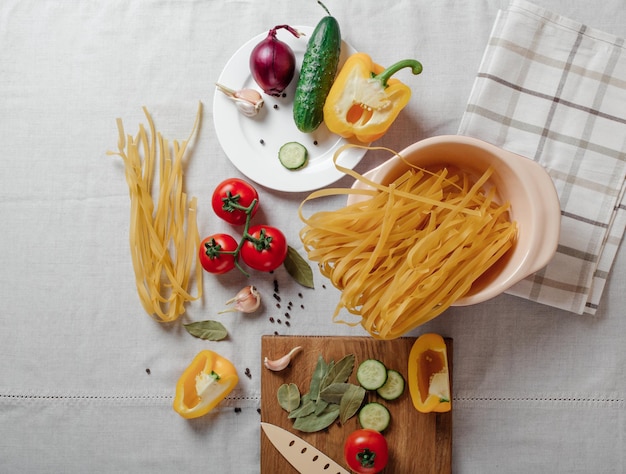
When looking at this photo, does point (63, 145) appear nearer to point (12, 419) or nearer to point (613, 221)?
point (12, 419)

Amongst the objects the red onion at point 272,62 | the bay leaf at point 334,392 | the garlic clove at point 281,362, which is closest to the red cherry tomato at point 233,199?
the red onion at point 272,62

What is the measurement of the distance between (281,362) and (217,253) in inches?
12.9

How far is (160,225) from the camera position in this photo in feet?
4.98

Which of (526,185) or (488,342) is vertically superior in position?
(526,185)

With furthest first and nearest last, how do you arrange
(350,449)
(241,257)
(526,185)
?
(241,257) < (350,449) < (526,185)

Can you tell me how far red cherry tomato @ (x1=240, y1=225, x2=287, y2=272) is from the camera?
1.43 meters

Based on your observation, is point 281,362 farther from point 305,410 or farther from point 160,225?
point 160,225

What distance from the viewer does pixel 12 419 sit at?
1576 mm

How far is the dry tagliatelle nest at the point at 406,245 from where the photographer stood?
120cm

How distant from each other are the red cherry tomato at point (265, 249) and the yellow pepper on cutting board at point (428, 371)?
1.38ft

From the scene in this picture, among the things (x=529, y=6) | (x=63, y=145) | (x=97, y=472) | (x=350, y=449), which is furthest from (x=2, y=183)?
(x=529, y=6)

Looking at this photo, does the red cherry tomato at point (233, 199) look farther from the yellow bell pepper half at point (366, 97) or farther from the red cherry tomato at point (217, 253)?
the yellow bell pepper half at point (366, 97)

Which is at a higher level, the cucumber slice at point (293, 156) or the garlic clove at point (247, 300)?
the cucumber slice at point (293, 156)

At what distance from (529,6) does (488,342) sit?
0.89 metres
